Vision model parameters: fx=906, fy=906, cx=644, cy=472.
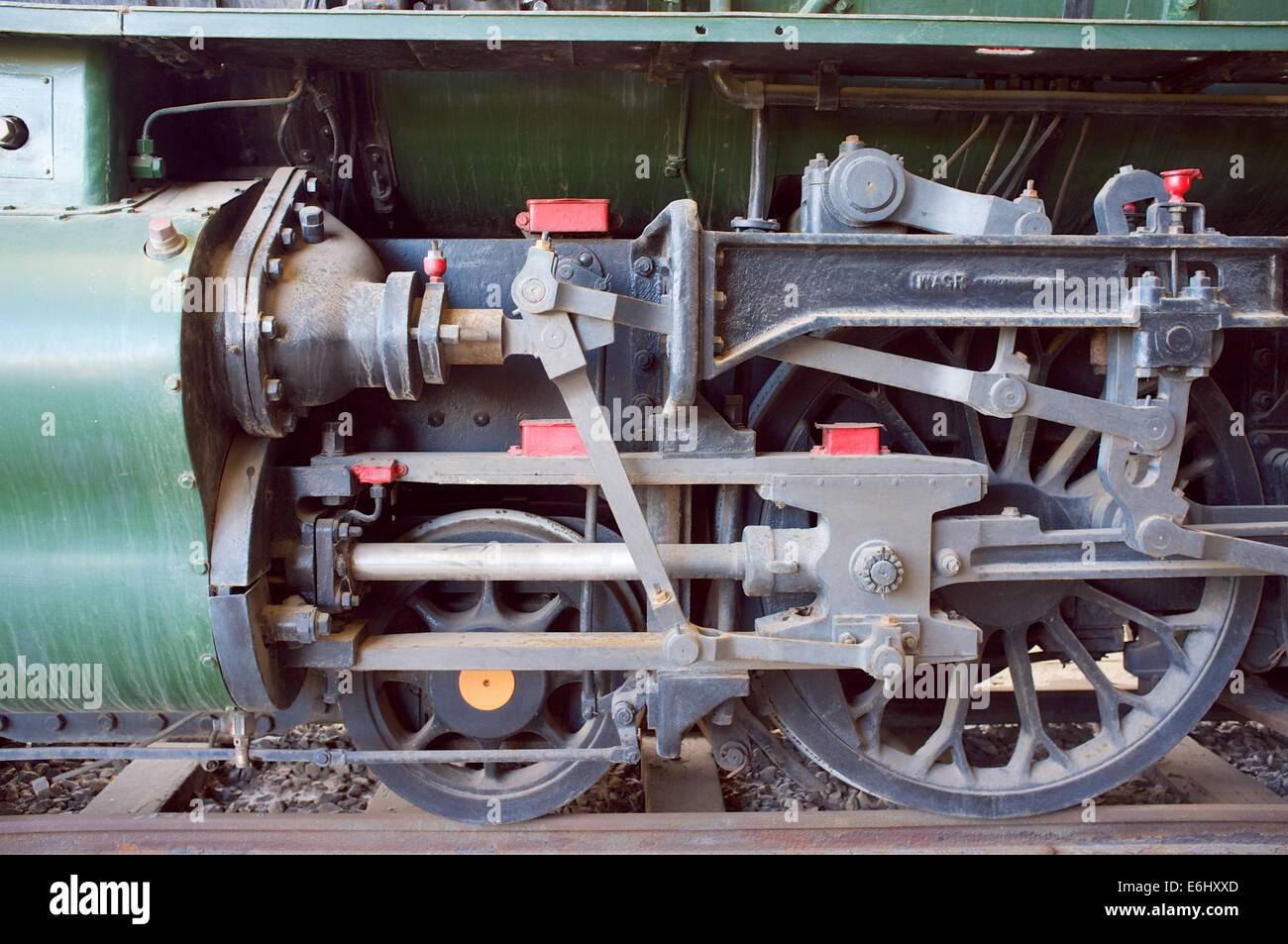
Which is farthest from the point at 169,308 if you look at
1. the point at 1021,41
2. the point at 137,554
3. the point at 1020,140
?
the point at 1020,140

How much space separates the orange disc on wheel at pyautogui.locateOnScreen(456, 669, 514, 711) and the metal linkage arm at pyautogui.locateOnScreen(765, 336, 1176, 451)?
121 cm

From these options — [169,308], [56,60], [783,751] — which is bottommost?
[783,751]

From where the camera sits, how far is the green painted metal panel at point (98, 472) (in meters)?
2.09

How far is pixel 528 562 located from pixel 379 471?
45cm

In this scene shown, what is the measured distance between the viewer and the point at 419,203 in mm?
2697

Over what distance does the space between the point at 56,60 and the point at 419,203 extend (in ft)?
3.04

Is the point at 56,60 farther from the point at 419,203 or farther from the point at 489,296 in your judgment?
the point at 489,296

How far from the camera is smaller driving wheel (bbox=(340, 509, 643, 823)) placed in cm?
261

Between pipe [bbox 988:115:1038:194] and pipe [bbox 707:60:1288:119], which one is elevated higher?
pipe [bbox 707:60:1288:119]

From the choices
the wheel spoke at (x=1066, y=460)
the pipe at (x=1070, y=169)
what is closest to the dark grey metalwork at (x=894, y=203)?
the pipe at (x=1070, y=169)

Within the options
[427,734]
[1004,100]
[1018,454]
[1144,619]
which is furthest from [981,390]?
[427,734]

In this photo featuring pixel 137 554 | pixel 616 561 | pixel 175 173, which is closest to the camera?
pixel 137 554

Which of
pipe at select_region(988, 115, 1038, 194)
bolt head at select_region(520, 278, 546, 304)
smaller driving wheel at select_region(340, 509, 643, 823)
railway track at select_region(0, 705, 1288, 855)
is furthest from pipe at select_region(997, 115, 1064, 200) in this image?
railway track at select_region(0, 705, 1288, 855)
